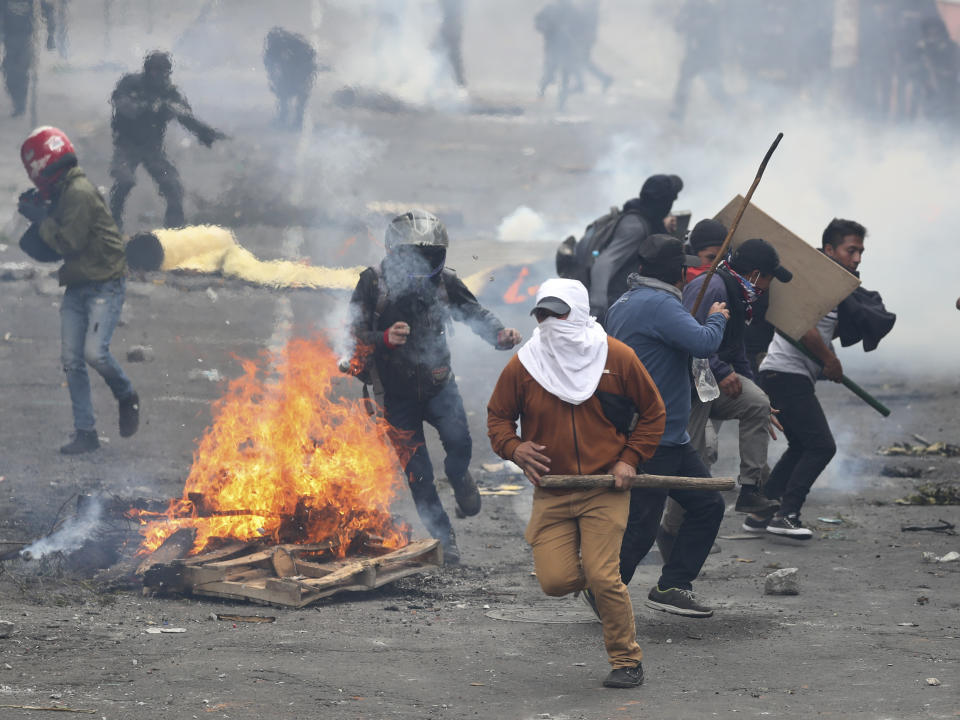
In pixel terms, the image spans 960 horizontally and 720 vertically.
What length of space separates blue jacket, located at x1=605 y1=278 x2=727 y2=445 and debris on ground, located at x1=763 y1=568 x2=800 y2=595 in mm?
1168

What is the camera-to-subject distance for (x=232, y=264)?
503 inches

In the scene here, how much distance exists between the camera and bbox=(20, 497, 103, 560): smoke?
20.3ft

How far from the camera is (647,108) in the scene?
21562mm

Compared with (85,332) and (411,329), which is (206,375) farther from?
(411,329)

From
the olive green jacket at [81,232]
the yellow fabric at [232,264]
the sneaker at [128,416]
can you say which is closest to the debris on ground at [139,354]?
the yellow fabric at [232,264]

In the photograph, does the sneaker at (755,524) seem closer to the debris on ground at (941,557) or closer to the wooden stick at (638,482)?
the debris on ground at (941,557)

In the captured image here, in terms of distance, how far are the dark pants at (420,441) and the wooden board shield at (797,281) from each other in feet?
6.34

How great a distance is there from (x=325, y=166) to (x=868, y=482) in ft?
30.6

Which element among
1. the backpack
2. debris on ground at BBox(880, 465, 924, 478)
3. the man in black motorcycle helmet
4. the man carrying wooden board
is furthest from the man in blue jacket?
debris on ground at BBox(880, 465, 924, 478)

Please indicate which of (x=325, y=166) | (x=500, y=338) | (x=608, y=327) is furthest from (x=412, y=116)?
(x=608, y=327)

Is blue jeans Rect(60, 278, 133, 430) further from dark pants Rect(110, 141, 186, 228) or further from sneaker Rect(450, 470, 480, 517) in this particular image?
sneaker Rect(450, 470, 480, 517)

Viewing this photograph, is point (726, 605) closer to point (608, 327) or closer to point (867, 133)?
point (608, 327)

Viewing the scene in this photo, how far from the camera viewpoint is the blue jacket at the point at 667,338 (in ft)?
17.5

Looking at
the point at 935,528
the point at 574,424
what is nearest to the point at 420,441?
the point at 574,424
